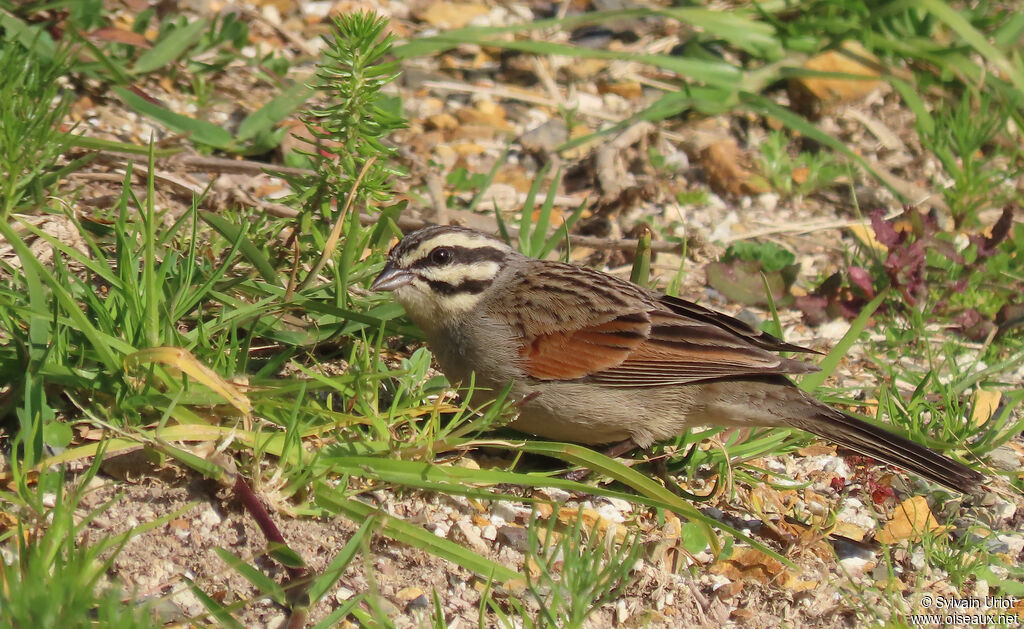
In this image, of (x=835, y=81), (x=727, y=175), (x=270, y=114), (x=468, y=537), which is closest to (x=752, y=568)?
(x=468, y=537)

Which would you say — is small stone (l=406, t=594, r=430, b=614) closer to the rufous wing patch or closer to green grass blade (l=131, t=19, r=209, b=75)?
the rufous wing patch

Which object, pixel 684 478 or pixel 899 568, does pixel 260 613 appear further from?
pixel 899 568

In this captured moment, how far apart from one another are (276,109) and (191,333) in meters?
2.15

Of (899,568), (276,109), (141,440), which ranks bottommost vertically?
(899,568)

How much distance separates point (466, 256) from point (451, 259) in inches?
2.5

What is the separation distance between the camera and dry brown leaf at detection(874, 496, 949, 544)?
13.3ft

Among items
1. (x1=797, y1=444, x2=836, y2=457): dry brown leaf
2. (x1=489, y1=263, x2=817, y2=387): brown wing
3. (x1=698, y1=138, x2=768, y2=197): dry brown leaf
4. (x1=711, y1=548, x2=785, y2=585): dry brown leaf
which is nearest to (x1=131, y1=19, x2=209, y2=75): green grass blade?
(x1=489, y1=263, x2=817, y2=387): brown wing

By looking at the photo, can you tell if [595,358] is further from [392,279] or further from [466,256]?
[392,279]

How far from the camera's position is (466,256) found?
4.49 metres

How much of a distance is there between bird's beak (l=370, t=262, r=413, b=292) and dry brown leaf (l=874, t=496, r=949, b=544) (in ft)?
6.33

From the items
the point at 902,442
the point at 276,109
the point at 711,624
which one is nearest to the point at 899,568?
the point at 902,442

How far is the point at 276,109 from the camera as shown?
574 centimetres

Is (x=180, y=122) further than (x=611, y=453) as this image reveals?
Yes

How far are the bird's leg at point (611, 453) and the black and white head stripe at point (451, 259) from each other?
797mm
